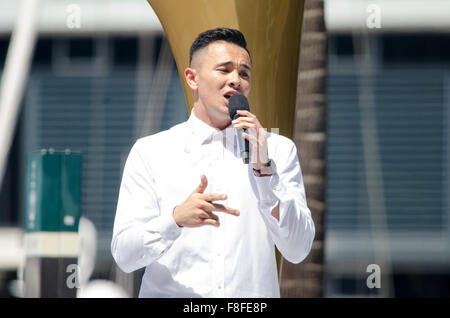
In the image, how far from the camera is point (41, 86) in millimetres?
12742

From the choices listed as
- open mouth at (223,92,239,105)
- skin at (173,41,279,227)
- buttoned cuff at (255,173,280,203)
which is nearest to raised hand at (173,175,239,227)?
skin at (173,41,279,227)

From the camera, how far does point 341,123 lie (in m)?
12.9

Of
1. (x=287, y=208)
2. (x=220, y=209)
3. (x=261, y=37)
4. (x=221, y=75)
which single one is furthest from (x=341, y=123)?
(x=220, y=209)

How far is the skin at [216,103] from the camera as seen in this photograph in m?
2.55

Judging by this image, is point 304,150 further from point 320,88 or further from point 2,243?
point 2,243

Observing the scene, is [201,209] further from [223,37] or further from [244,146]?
[223,37]

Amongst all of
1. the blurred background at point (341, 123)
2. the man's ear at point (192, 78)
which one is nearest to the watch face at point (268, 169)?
the man's ear at point (192, 78)

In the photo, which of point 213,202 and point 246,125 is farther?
point 213,202

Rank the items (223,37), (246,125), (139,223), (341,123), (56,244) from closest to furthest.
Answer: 1. (246,125)
2. (139,223)
3. (223,37)
4. (56,244)
5. (341,123)

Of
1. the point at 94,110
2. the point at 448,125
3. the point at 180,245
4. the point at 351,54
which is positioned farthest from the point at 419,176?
the point at 180,245

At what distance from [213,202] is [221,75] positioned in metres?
0.47

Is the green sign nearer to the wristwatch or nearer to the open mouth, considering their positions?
the open mouth

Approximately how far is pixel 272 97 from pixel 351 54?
928cm

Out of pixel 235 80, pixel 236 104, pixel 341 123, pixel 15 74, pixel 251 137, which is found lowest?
pixel 251 137
